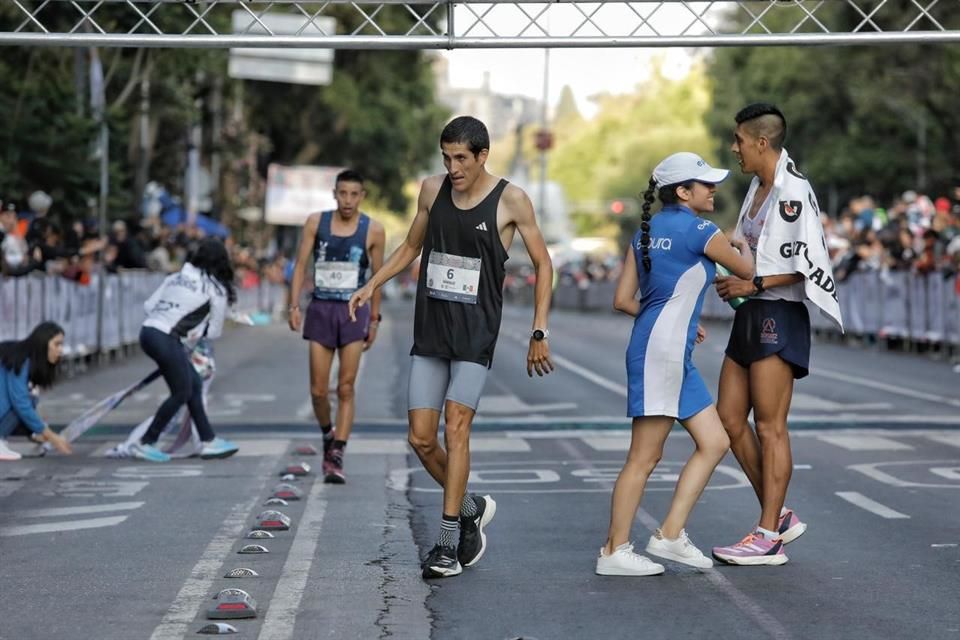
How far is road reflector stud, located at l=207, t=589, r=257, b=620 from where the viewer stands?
7.37 meters

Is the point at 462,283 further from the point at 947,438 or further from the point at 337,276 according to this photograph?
the point at 947,438

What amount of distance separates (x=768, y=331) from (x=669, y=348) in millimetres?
579

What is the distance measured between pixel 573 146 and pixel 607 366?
466 feet

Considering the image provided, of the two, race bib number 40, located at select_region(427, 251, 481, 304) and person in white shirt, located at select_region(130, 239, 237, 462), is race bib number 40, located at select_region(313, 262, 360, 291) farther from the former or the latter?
race bib number 40, located at select_region(427, 251, 481, 304)

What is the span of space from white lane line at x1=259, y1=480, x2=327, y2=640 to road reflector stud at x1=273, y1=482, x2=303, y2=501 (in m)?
0.09

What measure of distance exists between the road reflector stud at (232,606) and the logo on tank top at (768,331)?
2513 mm

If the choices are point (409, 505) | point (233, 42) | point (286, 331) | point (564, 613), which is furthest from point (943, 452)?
point (286, 331)

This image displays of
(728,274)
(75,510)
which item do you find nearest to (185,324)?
(75,510)

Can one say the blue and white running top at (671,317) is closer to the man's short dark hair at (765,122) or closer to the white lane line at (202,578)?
the man's short dark hair at (765,122)

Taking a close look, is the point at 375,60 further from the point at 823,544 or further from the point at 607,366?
the point at 823,544

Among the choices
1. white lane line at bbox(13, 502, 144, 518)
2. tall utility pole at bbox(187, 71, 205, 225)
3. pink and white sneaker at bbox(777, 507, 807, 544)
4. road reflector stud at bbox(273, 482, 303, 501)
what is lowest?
white lane line at bbox(13, 502, 144, 518)

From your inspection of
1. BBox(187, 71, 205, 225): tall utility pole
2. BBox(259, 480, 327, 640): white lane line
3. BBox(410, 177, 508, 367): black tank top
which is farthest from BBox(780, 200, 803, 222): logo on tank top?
BBox(187, 71, 205, 225): tall utility pole

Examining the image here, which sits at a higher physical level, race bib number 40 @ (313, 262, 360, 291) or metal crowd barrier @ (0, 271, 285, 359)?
race bib number 40 @ (313, 262, 360, 291)

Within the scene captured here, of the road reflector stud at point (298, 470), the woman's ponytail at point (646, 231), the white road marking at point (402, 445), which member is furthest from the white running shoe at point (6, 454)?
the woman's ponytail at point (646, 231)
